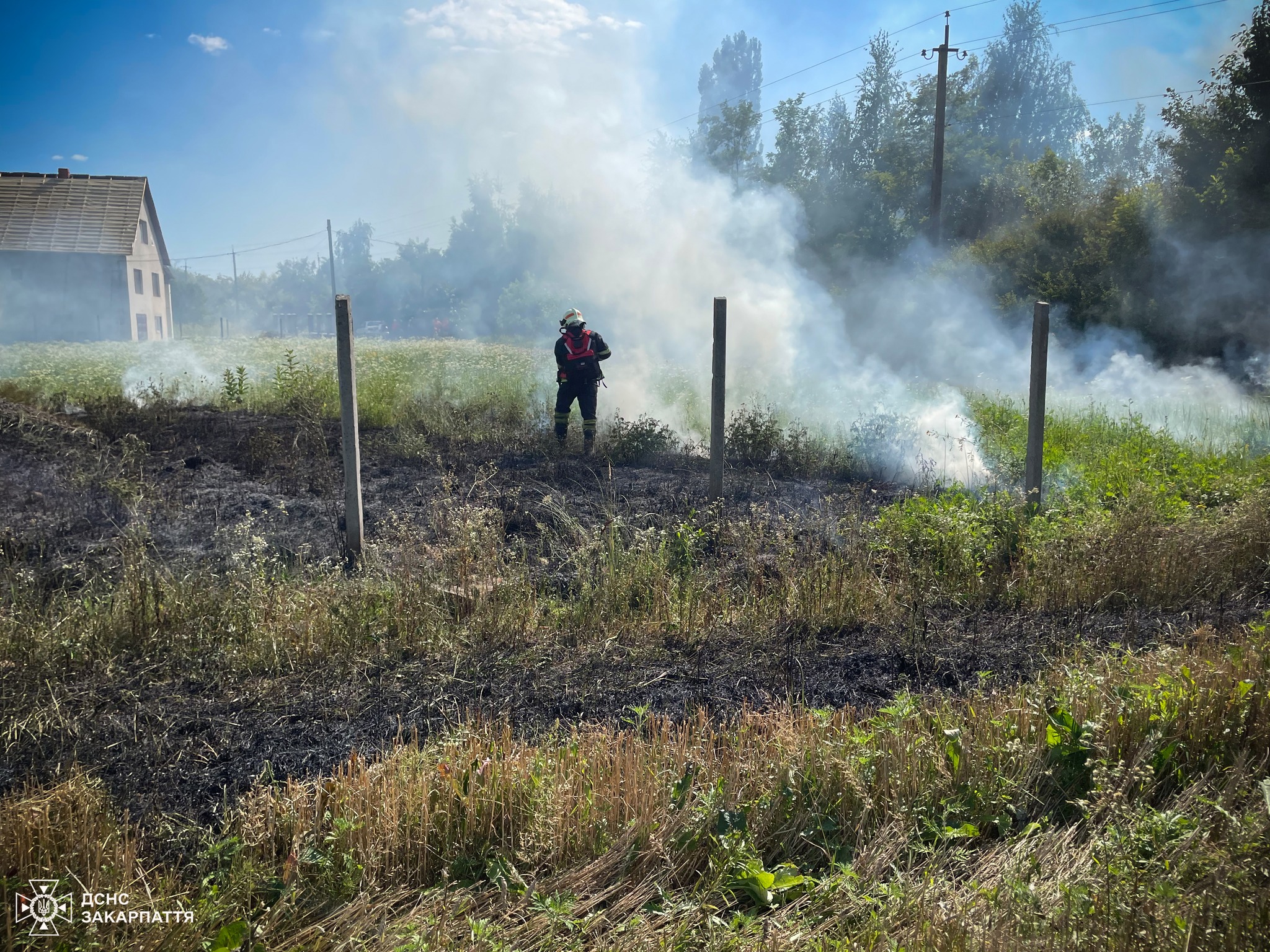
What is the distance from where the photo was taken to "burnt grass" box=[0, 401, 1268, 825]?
3389mm

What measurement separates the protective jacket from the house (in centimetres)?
3165

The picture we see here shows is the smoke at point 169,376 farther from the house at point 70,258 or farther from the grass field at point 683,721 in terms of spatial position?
the house at point 70,258

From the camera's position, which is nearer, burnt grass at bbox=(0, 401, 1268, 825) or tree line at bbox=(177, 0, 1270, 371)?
burnt grass at bbox=(0, 401, 1268, 825)

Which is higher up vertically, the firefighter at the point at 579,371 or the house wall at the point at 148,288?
the house wall at the point at 148,288

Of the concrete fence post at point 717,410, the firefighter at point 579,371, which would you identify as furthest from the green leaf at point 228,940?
the firefighter at point 579,371

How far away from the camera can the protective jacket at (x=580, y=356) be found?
419 inches

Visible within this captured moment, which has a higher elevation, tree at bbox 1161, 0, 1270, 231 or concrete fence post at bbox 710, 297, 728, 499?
tree at bbox 1161, 0, 1270, 231

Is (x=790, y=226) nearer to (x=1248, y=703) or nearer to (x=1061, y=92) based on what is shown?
(x=1248, y=703)

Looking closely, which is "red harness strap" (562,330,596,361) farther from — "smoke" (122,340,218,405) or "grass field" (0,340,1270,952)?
"smoke" (122,340,218,405)

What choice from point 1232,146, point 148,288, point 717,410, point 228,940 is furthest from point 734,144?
point 228,940

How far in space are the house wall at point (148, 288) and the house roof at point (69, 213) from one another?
2.96 ft

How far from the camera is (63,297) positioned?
35.9m

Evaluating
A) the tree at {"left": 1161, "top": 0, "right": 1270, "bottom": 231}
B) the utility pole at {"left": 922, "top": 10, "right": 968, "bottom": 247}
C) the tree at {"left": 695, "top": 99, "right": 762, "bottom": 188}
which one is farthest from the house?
the tree at {"left": 1161, "top": 0, "right": 1270, "bottom": 231}

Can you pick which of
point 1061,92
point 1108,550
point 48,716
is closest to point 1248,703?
point 1108,550
